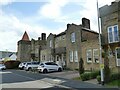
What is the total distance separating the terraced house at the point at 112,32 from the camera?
1128 inches

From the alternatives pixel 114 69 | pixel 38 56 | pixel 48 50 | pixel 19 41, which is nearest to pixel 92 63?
pixel 114 69

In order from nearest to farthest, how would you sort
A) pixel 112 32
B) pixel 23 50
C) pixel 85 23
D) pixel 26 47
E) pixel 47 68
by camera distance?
pixel 112 32
pixel 47 68
pixel 85 23
pixel 23 50
pixel 26 47

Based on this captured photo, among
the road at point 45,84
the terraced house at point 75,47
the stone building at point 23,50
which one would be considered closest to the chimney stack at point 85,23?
the terraced house at point 75,47

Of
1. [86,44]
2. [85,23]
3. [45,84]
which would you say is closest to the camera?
[45,84]

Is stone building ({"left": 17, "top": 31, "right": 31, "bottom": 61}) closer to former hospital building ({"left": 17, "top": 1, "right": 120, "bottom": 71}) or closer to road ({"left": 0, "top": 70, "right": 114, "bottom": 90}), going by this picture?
former hospital building ({"left": 17, "top": 1, "right": 120, "bottom": 71})

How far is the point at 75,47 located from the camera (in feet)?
126

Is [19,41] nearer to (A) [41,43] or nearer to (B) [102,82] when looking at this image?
(A) [41,43]

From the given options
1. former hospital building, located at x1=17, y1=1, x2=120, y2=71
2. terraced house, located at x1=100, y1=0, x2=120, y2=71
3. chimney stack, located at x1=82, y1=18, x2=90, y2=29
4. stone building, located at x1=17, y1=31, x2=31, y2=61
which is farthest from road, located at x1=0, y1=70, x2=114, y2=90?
stone building, located at x1=17, y1=31, x2=31, y2=61

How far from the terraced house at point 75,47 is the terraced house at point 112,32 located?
2.86m

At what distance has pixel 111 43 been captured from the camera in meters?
29.0

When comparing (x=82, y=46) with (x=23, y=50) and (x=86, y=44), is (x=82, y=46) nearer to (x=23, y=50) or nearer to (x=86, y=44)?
(x=86, y=44)

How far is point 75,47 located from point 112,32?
10124 millimetres

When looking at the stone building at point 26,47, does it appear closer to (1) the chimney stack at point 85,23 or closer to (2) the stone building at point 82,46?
(1) the chimney stack at point 85,23

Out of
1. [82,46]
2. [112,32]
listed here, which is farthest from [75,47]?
[112,32]
